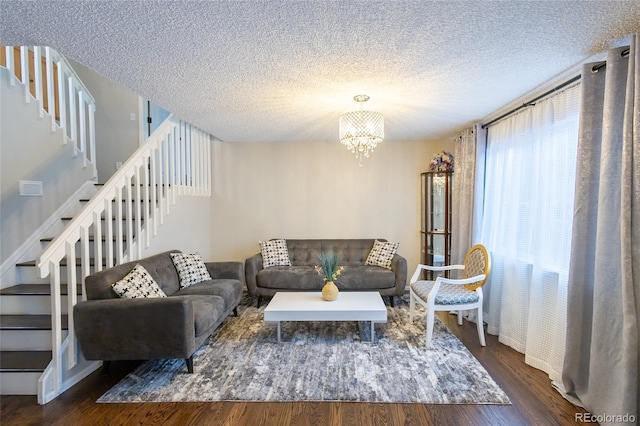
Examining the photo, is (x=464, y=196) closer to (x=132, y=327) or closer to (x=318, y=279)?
(x=318, y=279)

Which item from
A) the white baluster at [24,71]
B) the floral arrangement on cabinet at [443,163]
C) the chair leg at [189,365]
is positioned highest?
the white baluster at [24,71]

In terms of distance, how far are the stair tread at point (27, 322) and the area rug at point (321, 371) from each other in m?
0.72

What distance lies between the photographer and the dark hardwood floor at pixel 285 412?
1.87m

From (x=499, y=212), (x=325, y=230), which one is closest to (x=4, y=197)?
(x=325, y=230)

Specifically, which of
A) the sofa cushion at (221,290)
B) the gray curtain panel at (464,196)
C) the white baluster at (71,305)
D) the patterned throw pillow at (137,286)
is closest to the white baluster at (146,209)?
the patterned throw pillow at (137,286)

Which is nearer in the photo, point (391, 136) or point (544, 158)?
point (544, 158)

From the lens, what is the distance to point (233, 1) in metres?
1.46

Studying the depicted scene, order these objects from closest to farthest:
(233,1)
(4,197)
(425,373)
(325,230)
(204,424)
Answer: (233,1)
(204,424)
(425,373)
(4,197)
(325,230)

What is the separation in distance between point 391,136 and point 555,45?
261 cm

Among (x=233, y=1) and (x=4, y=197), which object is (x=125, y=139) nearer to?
(x=4, y=197)

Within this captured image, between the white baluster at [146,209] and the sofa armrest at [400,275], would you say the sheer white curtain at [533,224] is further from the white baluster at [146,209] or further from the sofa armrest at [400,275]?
the white baluster at [146,209]

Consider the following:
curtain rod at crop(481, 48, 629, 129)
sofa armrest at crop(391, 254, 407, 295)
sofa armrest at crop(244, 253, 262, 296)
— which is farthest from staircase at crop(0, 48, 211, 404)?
curtain rod at crop(481, 48, 629, 129)

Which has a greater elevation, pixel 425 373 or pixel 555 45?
pixel 555 45

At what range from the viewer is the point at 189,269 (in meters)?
3.37
